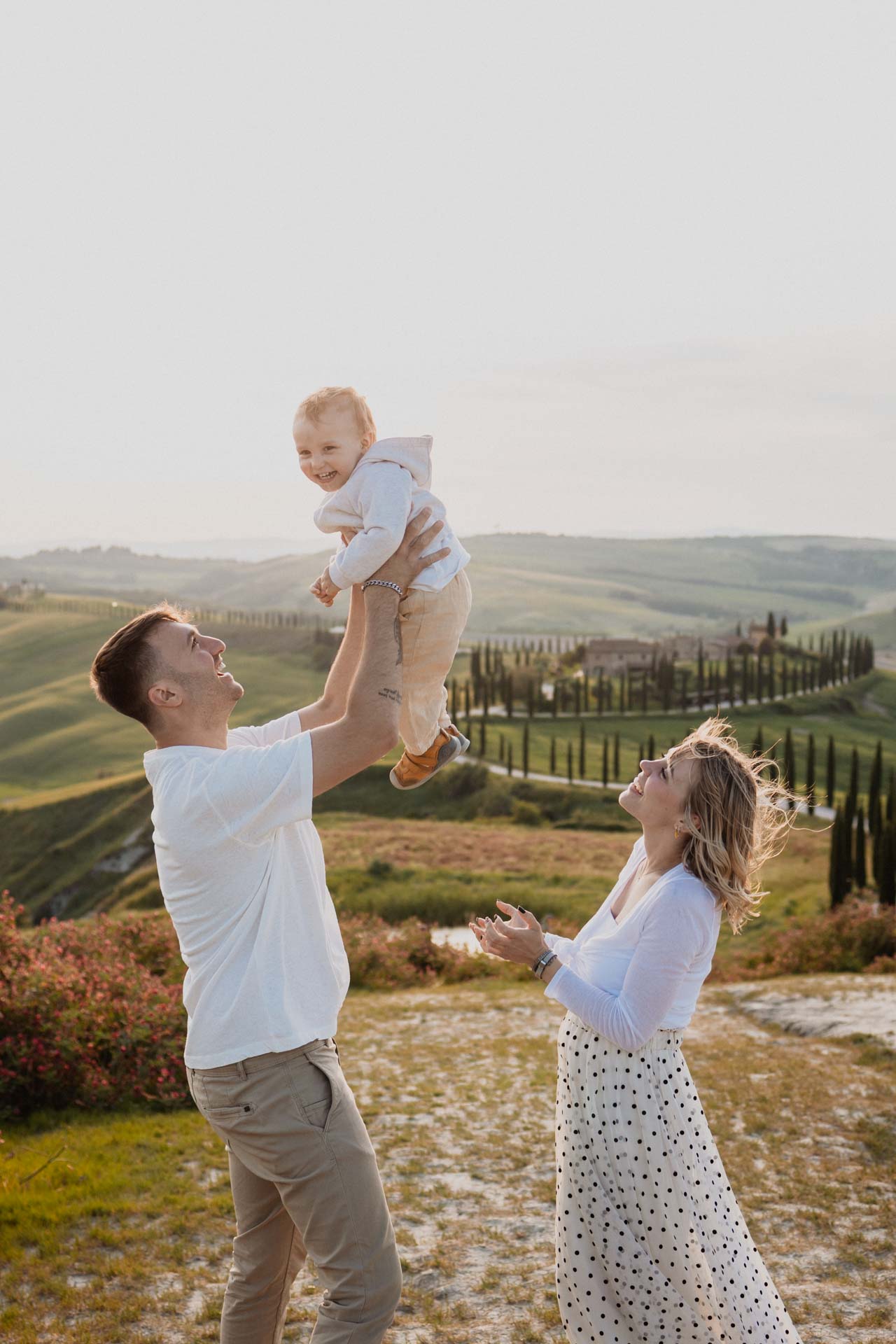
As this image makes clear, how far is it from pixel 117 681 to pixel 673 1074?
221cm

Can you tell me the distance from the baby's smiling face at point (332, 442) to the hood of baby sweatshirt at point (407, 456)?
0.05m

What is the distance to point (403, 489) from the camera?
11.8 ft

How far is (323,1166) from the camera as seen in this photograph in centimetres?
302

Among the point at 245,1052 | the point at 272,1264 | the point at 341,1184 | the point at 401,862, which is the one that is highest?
the point at 245,1052

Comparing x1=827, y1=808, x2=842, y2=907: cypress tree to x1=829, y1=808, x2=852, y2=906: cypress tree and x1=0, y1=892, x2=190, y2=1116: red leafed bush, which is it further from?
x1=0, y1=892, x2=190, y2=1116: red leafed bush

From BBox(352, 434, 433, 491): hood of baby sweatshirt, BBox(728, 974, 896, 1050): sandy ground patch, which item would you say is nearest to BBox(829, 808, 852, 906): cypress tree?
BBox(728, 974, 896, 1050): sandy ground patch

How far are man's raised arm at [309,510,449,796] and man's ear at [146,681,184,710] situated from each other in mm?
453

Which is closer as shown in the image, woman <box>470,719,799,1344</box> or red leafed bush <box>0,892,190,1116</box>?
woman <box>470,719,799,1344</box>

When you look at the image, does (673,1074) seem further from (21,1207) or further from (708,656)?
(708,656)

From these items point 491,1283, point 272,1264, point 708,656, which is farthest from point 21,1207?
point 708,656

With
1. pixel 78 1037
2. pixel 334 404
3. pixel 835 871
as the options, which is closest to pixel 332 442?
pixel 334 404

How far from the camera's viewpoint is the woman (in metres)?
3.42

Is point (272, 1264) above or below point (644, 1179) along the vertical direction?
below

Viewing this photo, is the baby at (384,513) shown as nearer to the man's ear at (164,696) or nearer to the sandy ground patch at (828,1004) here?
the man's ear at (164,696)
